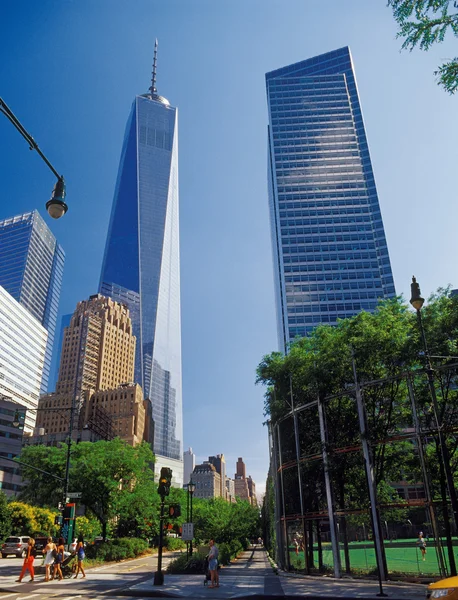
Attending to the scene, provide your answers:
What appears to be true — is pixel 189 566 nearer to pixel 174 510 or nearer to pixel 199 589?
pixel 199 589

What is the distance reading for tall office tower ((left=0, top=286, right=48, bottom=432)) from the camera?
6403 inches

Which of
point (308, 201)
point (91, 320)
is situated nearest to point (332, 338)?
point (308, 201)

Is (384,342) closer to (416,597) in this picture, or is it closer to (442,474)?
(442,474)

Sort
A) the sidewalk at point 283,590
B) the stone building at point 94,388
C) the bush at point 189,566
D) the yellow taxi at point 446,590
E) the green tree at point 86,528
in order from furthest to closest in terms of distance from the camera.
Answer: the stone building at point 94,388, the green tree at point 86,528, the bush at point 189,566, the sidewalk at point 283,590, the yellow taxi at point 446,590

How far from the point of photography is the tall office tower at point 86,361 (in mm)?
166750

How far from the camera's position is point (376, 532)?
1959 centimetres

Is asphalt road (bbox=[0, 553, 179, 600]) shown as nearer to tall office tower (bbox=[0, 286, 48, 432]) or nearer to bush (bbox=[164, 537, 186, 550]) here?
bush (bbox=[164, 537, 186, 550])

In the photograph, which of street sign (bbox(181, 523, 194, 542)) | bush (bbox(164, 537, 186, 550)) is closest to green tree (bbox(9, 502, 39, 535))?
bush (bbox(164, 537, 186, 550))

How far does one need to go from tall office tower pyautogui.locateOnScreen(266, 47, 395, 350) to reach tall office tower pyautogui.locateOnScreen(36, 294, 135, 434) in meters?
75.9

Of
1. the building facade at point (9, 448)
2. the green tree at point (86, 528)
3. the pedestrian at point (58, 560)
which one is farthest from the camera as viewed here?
the building facade at point (9, 448)

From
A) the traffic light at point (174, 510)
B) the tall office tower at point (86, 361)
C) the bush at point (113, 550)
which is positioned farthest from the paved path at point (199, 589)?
the tall office tower at point (86, 361)

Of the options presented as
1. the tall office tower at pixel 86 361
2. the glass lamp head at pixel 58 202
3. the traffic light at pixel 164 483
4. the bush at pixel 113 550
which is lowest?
the bush at pixel 113 550

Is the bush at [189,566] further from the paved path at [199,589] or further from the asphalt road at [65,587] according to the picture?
the paved path at [199,589]

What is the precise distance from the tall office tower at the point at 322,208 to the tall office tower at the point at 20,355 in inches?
3760
